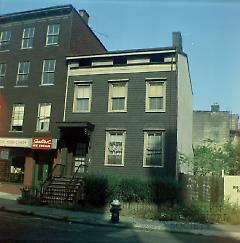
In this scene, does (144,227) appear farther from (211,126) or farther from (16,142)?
(211,126)

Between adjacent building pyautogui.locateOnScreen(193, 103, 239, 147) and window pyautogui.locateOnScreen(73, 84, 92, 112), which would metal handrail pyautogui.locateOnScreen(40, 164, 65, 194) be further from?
adjacent building pyautogui.locateOnScreen(193, 103, 239, 147)

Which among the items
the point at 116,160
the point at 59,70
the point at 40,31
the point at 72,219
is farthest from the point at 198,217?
the point at 40,31

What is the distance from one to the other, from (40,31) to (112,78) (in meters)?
6.89

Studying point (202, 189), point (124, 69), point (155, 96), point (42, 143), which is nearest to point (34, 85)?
point (42, 143)

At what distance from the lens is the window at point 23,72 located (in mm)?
29844

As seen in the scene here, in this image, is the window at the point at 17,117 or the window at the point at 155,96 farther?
the window at the point at 17,117

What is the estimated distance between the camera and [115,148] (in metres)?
26.1

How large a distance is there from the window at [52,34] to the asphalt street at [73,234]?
51.0 ft

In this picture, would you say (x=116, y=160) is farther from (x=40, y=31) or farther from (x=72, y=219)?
(x=40, y=31)

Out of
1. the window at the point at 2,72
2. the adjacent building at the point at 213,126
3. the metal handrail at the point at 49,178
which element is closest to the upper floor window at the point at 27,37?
the window at the point at 2,72

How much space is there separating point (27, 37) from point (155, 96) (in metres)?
10.8

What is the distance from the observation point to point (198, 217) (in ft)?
62.6

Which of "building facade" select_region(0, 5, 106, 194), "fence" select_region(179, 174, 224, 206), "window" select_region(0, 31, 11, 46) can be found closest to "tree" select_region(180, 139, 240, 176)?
"fence" select_region(179, 174, 224, 206)

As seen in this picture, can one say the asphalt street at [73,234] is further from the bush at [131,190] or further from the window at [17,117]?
the window at [17,117]
